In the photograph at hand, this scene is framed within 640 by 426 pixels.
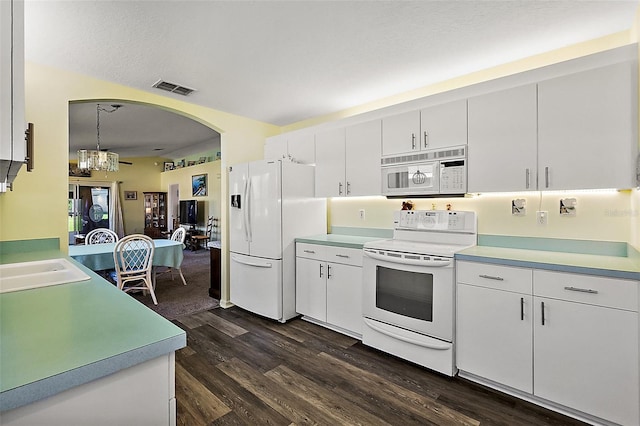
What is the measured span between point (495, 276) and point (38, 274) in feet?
9.14

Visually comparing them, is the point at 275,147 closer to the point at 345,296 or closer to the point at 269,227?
the point at 269,227

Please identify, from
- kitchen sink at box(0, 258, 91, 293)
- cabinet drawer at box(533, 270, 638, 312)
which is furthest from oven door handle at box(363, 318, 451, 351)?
A: kitchen sink at box(0, 258, 91, 293)

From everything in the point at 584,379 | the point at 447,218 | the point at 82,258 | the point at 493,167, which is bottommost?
the point at 584,379

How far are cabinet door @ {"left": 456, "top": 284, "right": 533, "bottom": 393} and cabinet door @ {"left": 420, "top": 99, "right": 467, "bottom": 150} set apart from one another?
3.99 ft

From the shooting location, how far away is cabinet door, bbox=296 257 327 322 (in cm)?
326

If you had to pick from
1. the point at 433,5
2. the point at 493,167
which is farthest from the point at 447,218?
the point at 433,5

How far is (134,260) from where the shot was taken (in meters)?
4.15

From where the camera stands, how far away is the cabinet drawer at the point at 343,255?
298 centimetres

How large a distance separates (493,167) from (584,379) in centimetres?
148

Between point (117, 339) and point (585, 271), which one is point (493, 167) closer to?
point (585, 271)

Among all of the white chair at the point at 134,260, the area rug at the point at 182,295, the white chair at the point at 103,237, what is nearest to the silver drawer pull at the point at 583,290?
the area rug at the point at 182,295

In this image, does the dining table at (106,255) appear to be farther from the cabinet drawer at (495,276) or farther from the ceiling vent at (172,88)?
the cabinet drawer at (495,276)

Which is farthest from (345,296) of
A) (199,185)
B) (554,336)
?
(199,185)

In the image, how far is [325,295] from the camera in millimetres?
3230
